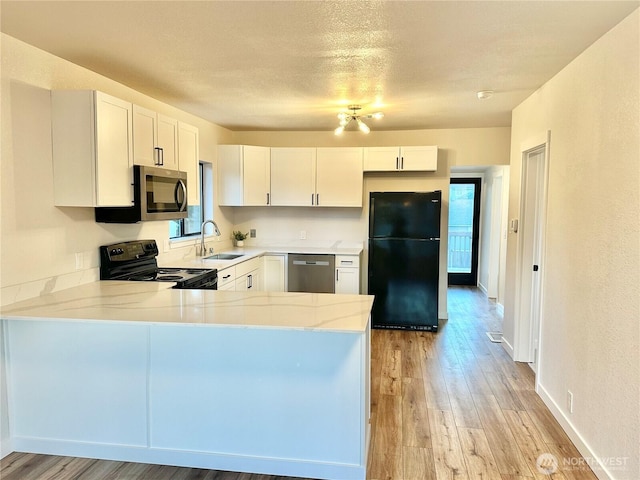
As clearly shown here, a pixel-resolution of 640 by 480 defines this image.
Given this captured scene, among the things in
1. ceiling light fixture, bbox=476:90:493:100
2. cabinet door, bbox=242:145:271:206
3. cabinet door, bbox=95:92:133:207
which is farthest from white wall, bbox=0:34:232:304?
ceiling light fixture, bbox=476:90:493:100

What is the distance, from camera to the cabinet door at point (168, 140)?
3.24 metres

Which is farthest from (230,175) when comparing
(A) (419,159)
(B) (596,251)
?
(B) (596,251)

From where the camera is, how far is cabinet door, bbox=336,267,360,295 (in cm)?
481

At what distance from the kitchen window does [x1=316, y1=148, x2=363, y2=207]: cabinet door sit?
1281 millimetres

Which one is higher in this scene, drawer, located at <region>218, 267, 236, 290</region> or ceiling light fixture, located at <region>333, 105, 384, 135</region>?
ceiling light fixture, located at <region>333, 105, 384, 135</region>

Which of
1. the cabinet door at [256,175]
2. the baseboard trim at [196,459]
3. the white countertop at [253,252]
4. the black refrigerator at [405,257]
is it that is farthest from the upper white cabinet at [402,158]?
the baseboard trim at [196,459]

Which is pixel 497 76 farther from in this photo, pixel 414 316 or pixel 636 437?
pixel 414 316

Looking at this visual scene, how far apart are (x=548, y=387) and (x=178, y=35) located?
3322 millimetres

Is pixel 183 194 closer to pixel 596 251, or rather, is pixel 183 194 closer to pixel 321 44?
pixel 321 44

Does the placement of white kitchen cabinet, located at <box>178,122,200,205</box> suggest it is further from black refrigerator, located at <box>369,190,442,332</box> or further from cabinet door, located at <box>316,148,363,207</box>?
black refrigerator, located at <box>369,190,442,332</box>

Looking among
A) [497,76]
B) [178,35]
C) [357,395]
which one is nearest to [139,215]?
[178,35]

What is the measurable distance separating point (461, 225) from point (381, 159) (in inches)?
128

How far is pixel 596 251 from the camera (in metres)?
2.30

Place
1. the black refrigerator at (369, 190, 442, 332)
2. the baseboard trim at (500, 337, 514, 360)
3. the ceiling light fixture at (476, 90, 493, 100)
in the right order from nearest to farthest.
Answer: the ceiling light fixture at (476, 90, 493, 100) → the baseboard trim at (500, 337, 514, 360) → the black refrigerator at (369, 190, 442, 332)
